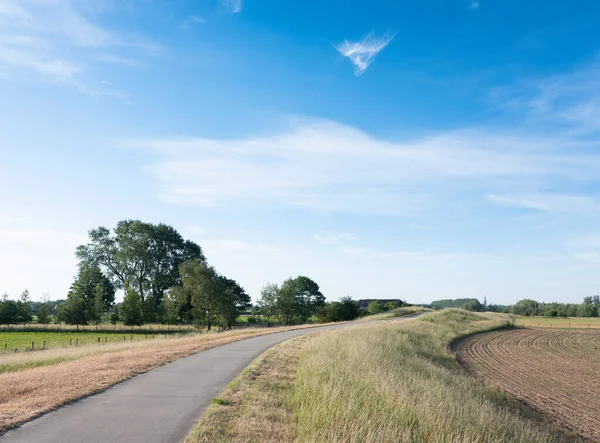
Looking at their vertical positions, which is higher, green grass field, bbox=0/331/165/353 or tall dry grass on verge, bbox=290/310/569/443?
green grass field, bbox=0/331/165/353

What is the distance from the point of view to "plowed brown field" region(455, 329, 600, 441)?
19.6m

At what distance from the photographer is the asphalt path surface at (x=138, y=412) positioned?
812cm

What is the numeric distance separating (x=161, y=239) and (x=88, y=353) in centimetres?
6149

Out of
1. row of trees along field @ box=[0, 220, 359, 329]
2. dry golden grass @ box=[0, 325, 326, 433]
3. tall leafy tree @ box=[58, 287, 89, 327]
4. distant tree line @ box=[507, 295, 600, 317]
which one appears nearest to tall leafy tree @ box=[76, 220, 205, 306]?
row of trees along field @ box=[0, 220, 359, 329]

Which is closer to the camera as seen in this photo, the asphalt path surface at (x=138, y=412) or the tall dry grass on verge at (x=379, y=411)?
the asphalt path surface at (x=138, y=412)

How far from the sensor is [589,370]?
109 ft

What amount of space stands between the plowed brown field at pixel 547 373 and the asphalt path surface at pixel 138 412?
1358 cm

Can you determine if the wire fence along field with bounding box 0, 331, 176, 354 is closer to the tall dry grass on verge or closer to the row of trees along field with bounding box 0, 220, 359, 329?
the row of trees along field with bounding box 0, 220, 359, 329

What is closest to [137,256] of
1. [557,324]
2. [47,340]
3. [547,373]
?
[47,340]

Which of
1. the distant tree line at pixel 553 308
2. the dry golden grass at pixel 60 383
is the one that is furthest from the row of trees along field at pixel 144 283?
the distant tree line at pixel 553 308

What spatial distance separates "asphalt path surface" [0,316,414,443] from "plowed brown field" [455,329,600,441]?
1358 centimetres

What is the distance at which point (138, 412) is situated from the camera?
32.1 feet

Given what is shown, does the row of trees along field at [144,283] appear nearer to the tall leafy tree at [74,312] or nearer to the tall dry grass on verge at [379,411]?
the tall leafy tree at [74,312]

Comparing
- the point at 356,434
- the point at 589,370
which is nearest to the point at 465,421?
the point at 356,434
